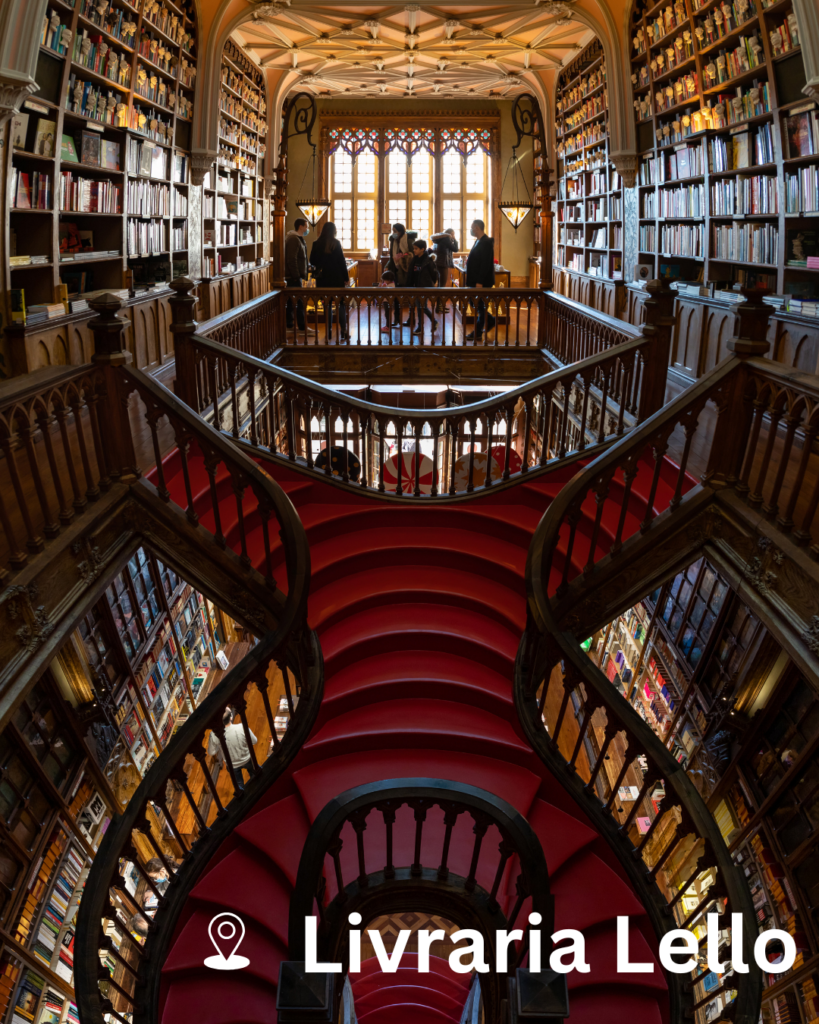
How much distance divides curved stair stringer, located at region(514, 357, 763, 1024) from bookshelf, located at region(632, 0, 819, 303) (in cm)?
234

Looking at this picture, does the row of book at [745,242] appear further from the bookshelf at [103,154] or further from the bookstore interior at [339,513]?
the bookshelf at [103,154]

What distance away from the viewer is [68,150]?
527cm

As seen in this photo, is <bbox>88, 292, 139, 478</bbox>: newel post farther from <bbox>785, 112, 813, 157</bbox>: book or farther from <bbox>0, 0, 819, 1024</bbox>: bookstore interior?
<bbox>785, 112, 813, 157</bbox>: book

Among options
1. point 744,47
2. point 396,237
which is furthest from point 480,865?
point 396,237

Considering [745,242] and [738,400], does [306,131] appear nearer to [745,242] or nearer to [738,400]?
[745,242]

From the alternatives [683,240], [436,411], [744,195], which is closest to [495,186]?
[683,240]

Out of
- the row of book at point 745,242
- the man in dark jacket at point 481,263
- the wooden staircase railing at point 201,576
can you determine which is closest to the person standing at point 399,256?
the man in dark jacket at point 481,263

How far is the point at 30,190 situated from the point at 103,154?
1.18 metres

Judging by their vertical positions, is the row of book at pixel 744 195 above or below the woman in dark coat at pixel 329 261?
below

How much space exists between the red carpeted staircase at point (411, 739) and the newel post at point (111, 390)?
2.87 feet

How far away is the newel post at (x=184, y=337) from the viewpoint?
4859 millimetres

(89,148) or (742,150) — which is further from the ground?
(742,150)

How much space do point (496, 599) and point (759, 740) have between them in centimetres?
162

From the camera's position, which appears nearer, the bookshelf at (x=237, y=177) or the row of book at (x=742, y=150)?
the row of book at (x=742, y=150)
